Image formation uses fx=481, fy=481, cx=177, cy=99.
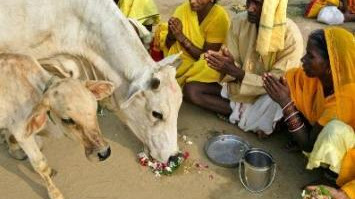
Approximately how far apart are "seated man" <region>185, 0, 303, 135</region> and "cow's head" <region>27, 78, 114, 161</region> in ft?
4.99

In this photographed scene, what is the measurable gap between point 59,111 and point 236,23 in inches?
86.5

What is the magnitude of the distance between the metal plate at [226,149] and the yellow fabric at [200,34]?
0.73 m

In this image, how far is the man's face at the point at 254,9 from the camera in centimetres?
440

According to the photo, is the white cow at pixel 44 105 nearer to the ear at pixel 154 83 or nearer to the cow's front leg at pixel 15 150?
the ear at pixel 154 83

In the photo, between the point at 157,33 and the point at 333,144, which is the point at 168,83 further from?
the point at 157,33

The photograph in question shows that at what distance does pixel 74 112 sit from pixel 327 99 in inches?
83.3

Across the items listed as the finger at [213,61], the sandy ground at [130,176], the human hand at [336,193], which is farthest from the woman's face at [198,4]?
the human hand at [336,193]

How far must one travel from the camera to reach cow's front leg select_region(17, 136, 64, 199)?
3.75 m

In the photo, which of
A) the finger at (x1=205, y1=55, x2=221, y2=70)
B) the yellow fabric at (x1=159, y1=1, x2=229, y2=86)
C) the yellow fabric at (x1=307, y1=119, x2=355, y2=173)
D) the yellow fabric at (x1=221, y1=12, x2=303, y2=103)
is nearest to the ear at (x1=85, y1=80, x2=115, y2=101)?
the finger at (x1=205, y1=55, x2=221, y2=70)

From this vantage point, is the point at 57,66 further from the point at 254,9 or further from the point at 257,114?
the point at 257,114

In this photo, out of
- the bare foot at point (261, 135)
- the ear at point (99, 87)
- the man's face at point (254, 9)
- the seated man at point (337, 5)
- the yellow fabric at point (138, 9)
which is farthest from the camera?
the seated man at point (337, 5)

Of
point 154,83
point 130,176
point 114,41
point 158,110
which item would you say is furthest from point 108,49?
point 130,176

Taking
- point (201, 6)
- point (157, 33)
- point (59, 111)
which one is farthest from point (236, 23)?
point (59, 111)

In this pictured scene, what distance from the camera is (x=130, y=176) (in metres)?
4.36
